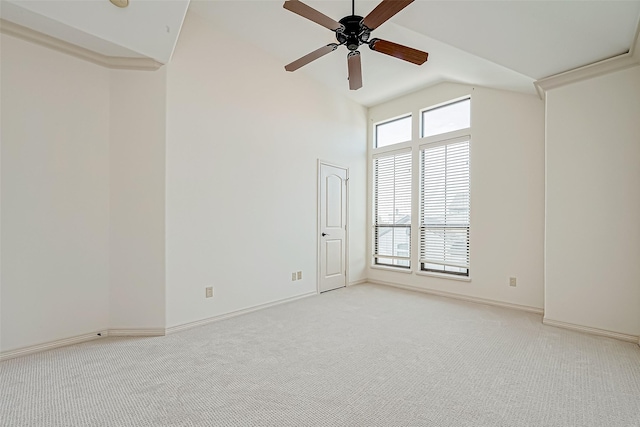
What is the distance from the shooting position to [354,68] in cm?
276

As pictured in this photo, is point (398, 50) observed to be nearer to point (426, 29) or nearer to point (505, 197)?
point (426, 29)

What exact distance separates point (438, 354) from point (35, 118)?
4034mm

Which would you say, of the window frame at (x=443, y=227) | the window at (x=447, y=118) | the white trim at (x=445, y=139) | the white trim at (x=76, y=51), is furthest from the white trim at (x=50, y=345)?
the window at (x=447, y=118)

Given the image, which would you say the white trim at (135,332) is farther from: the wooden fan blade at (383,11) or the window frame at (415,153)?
the window frame at (415,153)

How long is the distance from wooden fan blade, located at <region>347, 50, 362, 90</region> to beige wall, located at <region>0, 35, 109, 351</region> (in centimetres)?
240

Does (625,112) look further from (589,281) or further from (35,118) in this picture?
(35,118)

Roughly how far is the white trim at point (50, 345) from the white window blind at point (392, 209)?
4.14m

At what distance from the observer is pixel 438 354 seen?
2.56 metres

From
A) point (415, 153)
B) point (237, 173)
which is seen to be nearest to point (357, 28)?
point (237, 173)

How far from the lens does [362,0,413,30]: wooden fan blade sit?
192cm

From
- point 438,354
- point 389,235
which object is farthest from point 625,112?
point 389,235

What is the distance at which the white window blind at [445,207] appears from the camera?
4441mm

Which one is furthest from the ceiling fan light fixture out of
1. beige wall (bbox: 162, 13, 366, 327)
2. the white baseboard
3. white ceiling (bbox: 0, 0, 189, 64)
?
the white baseboard

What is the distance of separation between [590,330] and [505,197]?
5.63 feet
